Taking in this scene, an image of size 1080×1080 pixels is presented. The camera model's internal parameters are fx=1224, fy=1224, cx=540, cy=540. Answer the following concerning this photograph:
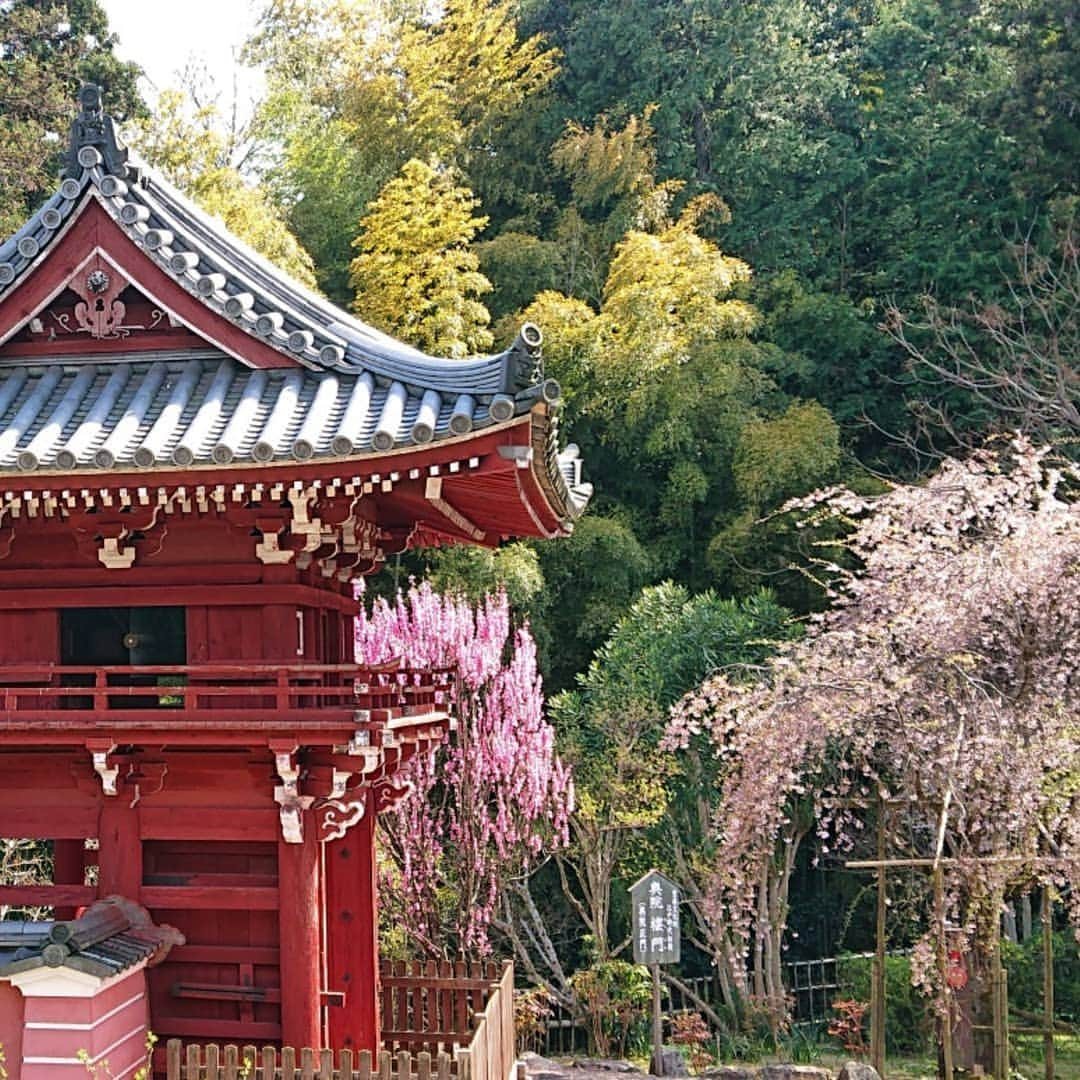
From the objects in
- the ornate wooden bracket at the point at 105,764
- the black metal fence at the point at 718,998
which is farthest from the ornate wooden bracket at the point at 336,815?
the black metal fence at the point at 718,998

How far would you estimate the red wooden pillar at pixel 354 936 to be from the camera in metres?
6.97

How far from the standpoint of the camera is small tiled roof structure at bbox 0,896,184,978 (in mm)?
5430

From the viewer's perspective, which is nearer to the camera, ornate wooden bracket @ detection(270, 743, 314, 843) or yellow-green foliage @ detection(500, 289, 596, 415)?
ornate wooden bracket @ detection(270, 743, 314, 843)

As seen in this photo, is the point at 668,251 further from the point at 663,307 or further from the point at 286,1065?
the point at 286,1065

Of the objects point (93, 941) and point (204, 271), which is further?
point (204, 271)

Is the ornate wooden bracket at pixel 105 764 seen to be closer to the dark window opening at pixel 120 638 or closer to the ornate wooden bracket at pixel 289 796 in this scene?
the dark window opening at pixel 120 638

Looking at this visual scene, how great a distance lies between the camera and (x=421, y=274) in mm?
16016

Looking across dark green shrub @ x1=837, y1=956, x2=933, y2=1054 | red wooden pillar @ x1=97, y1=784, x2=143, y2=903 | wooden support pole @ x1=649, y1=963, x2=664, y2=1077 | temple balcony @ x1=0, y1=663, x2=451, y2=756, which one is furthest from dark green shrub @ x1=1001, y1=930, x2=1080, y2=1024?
red wooden pillar @ x1=97, y1=784, x2=143, y2=903

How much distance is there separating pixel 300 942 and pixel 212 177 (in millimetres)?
14644

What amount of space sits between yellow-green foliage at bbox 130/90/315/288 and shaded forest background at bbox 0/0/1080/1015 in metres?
0.07

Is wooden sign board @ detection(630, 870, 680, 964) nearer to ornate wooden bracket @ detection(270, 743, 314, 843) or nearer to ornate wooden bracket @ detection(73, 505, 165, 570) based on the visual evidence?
ornate wooden bracket @ detection(270, 743, 314, 843)

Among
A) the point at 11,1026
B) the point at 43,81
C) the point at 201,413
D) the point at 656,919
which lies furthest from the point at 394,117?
the point at 11,1026

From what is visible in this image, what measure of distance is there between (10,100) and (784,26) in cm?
1367

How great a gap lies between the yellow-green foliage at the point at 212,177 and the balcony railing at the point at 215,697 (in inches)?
444
